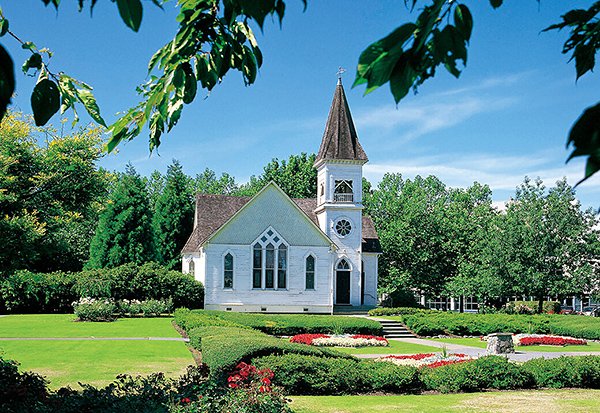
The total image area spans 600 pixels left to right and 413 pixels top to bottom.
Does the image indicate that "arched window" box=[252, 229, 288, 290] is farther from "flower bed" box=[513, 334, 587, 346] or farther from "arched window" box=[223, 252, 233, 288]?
"flower bed" box=[513, 334, 587, 346]

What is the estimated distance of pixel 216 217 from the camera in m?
37.1

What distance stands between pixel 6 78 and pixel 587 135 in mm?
1503

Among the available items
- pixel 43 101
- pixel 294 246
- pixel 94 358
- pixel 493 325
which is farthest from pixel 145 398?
pixel 294 246

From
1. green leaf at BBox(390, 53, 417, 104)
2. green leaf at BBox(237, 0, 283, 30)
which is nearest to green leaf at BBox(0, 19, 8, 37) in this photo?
green leaf at BBox(237, 0, 283, 30)

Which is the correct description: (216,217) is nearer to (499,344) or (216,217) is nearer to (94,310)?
(94,310)

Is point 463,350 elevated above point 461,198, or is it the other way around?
point 461,198

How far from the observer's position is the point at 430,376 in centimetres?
1338

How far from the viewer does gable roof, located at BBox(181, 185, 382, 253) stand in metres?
36.1

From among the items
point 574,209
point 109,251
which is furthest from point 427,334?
point 109,251

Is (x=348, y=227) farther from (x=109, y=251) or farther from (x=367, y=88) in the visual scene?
(x=367, y=88)

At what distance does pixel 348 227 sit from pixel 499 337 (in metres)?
17.3

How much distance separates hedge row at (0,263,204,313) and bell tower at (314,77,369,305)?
32.9 ft

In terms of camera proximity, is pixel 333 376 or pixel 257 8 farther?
pixel 333 376

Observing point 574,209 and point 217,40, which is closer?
point 217,40
